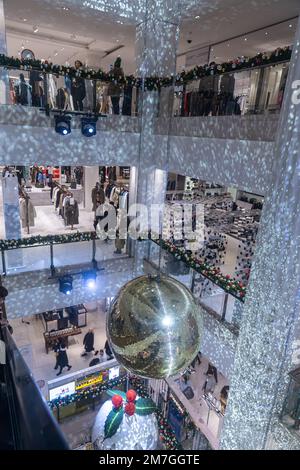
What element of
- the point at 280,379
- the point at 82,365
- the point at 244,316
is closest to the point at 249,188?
the point at 244,316

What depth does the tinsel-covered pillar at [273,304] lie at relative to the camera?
3.89m

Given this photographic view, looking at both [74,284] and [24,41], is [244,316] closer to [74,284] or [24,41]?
[74,284]

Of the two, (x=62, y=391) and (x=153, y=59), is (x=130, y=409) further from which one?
(x=153, y=59)

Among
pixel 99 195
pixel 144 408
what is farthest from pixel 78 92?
pixel 144 408

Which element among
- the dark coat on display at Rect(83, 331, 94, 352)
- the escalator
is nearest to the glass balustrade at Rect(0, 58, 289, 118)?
the escalator

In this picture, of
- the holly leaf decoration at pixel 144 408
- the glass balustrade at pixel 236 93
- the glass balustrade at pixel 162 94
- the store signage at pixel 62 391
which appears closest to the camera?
the glass balustrade at pixel 236 93

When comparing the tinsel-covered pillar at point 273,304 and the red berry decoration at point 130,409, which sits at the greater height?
the tinsel-covered pillar at point 273,304

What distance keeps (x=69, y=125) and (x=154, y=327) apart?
18.2 feet

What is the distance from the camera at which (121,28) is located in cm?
861

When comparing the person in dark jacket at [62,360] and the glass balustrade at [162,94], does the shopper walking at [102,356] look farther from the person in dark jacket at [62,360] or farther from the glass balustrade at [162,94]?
the glass balustrade at [162,94]

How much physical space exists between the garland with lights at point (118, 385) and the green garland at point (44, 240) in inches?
154

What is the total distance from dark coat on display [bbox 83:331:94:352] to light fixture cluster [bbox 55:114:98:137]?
575cm

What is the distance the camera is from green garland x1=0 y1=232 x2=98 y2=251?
21.1ft

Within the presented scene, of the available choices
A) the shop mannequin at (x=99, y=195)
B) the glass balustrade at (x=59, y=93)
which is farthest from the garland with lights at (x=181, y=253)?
the shop mannequin at (x=99, y=195)
